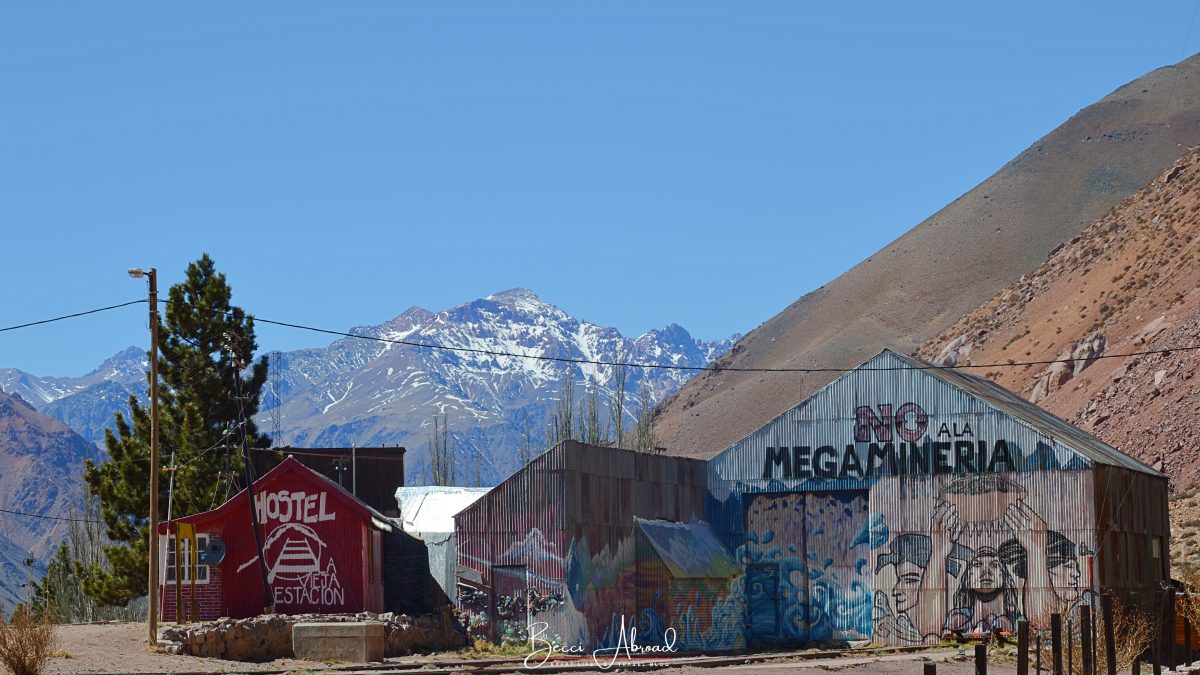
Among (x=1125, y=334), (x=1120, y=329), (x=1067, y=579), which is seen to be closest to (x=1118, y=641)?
(x=1067, y=579)

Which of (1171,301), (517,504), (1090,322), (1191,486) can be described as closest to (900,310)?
(1090,322)

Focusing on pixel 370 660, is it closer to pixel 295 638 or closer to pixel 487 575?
pixel 295 638

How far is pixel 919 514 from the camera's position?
50.8 meters

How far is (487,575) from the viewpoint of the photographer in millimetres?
46250

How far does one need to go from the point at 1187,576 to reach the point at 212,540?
34.6 meters

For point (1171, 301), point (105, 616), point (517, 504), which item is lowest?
point (105, 616)

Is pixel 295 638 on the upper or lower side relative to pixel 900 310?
lower

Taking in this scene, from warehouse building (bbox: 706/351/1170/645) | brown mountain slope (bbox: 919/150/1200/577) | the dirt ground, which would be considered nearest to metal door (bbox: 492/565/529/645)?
the dirt ground

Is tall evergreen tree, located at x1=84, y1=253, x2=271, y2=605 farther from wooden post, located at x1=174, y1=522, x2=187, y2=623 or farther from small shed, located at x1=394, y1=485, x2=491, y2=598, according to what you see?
wooden post, located at x1=174, y1=522, x2=187, y2=623

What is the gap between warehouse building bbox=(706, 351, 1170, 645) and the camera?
4856 centimetres

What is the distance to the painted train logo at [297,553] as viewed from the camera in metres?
46.2

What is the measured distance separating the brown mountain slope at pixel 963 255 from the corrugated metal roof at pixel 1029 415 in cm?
9751

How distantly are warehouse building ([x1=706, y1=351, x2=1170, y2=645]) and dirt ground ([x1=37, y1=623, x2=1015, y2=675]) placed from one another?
5.37 m

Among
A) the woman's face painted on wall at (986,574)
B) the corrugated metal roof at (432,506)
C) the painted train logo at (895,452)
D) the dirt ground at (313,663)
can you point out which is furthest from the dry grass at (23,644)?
the woman's face painted on wall at (986,574)
